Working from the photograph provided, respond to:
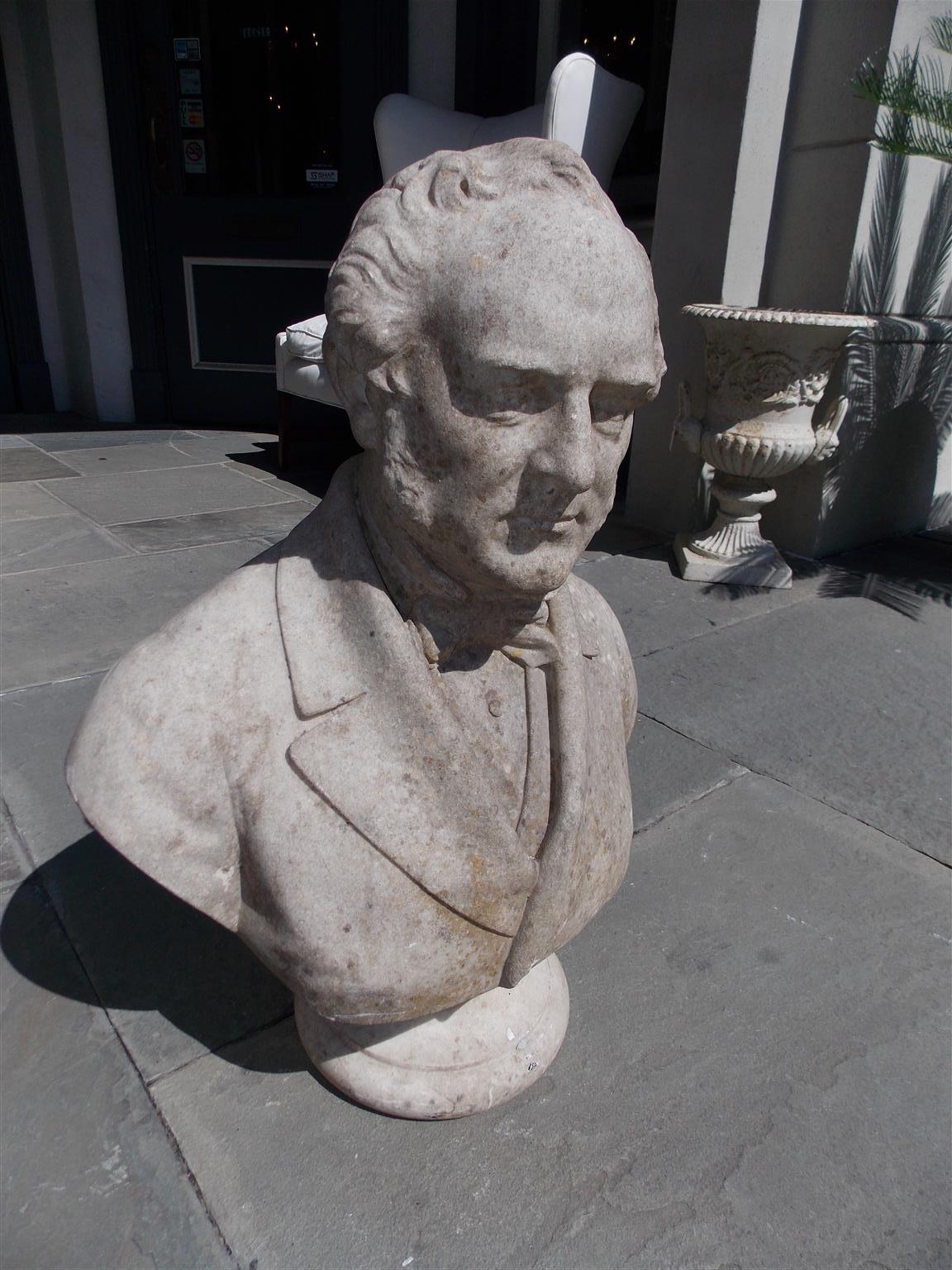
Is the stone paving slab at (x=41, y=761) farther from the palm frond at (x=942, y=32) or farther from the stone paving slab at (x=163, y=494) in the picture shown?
the palm frond at (x=942, y=32)

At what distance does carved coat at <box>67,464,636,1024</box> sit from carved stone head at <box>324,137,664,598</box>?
19cm

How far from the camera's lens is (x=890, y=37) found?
3.62 meters

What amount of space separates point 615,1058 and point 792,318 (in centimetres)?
281

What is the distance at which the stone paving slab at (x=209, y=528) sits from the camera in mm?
4109

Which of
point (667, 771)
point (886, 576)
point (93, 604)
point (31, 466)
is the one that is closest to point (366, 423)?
point (667, 771)

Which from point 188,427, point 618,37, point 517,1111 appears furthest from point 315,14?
point 517,1111

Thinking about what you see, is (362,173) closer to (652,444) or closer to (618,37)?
(618,37)

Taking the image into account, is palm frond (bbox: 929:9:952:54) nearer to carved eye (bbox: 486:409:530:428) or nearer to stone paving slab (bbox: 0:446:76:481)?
carved eye (bbox: 486:409:530:428)

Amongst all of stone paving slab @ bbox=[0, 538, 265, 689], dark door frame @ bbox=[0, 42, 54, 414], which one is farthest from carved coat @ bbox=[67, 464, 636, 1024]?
dark door frame @ bbox=[0, 42, 54, 414]

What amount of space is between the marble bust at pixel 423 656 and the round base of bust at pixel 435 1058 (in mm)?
201

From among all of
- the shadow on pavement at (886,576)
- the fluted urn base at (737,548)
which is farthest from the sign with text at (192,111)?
the shadow on pavement at (886,576)

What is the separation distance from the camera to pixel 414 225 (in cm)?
106

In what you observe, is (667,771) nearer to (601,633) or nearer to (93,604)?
(601,633)

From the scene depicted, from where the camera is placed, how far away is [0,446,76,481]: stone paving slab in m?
5.10
